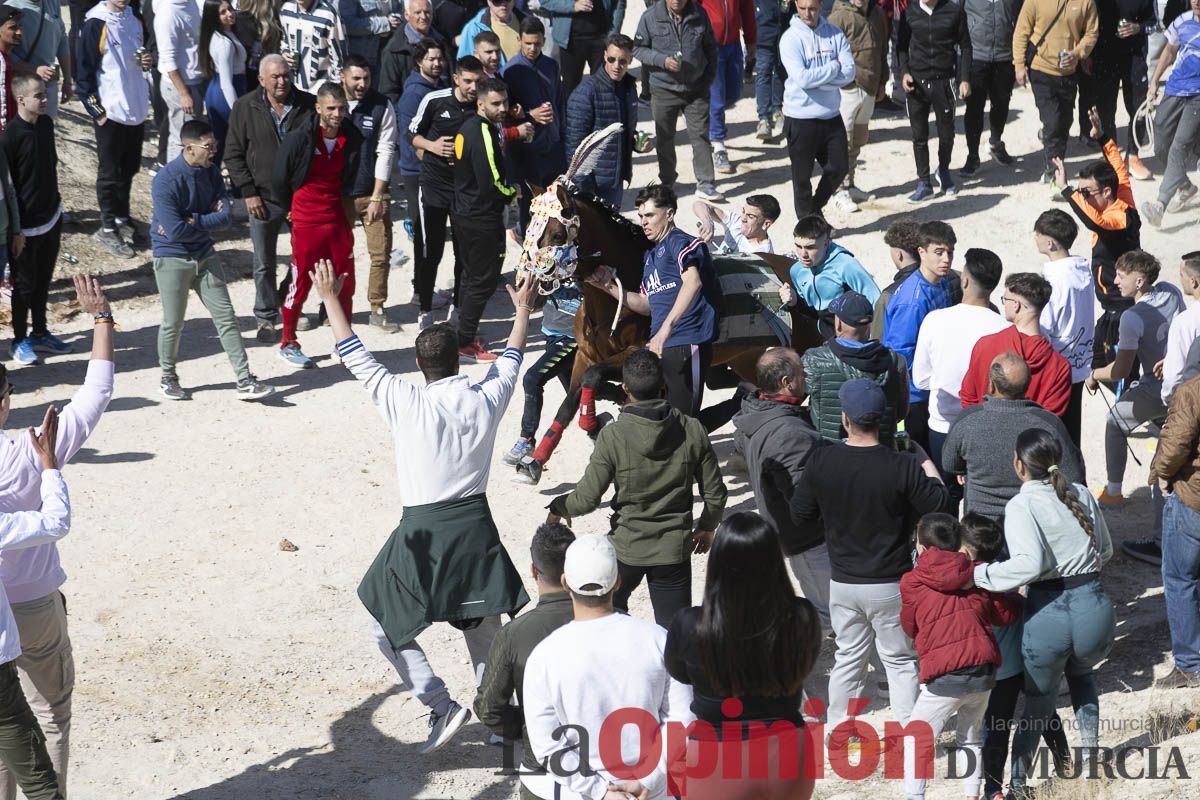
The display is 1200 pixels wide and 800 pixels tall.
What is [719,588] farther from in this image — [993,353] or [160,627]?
[160,627]

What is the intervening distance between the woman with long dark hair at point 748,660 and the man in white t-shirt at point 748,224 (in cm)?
470

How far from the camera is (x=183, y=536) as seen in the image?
27.1ft

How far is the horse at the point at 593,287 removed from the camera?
25.1 ft

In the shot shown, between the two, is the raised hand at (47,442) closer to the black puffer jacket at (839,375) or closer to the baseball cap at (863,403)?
the baseball cap at (863,403)

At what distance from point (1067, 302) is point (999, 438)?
1.80m

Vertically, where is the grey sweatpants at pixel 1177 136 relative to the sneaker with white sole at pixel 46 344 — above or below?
above

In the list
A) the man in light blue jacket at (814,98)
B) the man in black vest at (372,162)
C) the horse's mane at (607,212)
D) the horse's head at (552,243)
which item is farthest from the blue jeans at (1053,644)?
the man in light blue jacket at (814,98)

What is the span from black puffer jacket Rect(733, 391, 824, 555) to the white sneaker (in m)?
7.14

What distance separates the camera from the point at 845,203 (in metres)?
13.3

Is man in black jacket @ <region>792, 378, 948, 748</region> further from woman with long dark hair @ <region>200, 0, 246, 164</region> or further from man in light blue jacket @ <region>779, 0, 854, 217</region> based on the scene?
woman with long dark hair @ <region>200, 0, 246, 164</region>

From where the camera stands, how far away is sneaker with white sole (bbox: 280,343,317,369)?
10.6 m

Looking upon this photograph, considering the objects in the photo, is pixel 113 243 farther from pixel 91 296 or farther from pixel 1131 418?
pixel 1131 418

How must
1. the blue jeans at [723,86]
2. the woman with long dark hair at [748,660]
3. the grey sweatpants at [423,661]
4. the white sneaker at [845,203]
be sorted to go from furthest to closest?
the blue jeans at [723,86], the white sneaker at [845,203], the grey sweatpants at [423,661], the woman with long dark hair at [748,660]

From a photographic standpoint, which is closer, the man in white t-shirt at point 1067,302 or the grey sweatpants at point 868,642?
the grey sweatpants at point 868,642
